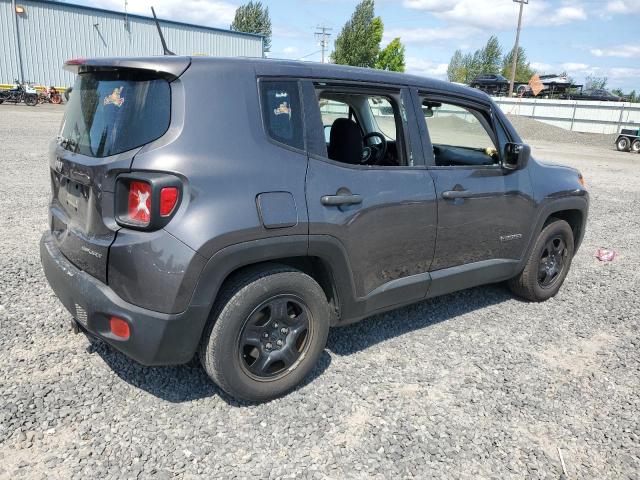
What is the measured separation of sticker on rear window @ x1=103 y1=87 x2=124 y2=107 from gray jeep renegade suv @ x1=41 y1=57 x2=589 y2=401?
0.04ft

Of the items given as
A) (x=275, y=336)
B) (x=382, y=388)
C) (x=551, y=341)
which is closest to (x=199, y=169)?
(x=275, y=336)

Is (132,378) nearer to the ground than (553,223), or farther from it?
nearer to the ground

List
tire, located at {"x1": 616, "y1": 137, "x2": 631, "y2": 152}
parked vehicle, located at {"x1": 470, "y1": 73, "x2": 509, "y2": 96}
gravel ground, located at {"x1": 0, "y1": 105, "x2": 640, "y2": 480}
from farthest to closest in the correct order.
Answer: parked vehicle, located at {"x1": 470, "y1": 73, "x2": 509, "y2": 96} < tire, located at {"x1": 616, "y1": 137, "x2": 631, "y2": 152} < gravel ground, located at {"x1": 0, "y1": 105, "x2": 640, "y2": 480}

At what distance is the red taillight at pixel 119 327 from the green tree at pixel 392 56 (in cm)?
5483

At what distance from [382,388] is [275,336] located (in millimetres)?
762

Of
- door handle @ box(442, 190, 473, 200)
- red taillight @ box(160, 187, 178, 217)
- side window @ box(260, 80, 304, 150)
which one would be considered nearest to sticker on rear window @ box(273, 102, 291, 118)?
side window @ box(260, 80, 304, 150)

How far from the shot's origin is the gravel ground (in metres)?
2.50

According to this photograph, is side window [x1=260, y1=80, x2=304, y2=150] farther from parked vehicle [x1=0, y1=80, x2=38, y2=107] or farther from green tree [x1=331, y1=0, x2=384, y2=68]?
green tree [x1=331, y1=0, x2=384, y2=68]

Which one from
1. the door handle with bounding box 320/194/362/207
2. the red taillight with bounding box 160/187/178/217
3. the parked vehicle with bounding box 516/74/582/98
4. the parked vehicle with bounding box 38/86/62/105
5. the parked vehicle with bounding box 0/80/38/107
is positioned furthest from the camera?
the parked vehicle with bounding box 516/74/582/98

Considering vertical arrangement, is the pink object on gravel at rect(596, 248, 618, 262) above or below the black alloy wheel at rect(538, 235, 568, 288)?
below

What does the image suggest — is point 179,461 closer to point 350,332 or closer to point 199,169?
point 199,169

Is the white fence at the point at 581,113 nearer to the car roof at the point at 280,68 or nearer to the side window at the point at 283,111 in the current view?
the car roof at the point at 280,68

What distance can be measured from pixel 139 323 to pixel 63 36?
43.2 meters

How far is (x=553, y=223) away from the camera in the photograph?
452cm
